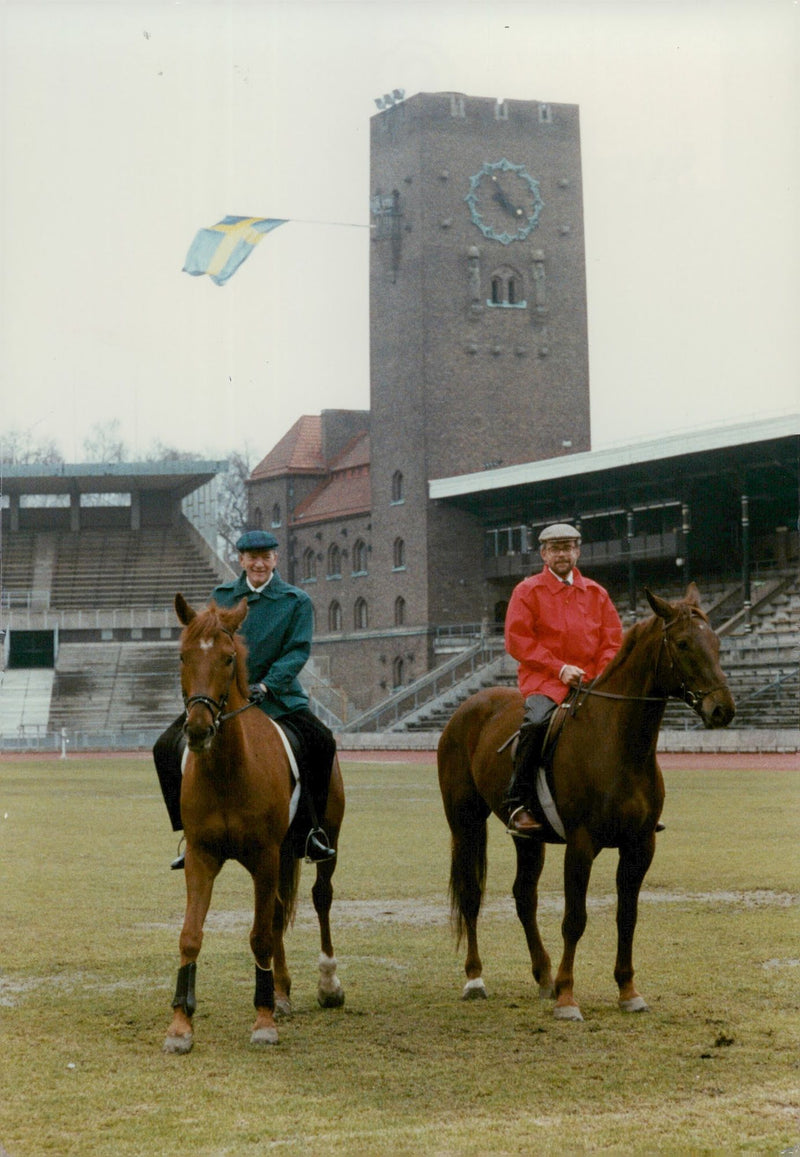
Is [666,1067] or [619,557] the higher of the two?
[619,557]

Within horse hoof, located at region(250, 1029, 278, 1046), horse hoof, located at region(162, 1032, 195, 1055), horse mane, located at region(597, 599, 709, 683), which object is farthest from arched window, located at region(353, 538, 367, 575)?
horse hoof, located at region(162, 1032, 195, 1055)

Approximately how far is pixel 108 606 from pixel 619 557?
74.1 feet

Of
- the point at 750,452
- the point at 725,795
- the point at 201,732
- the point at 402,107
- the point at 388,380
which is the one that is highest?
the point at 402,107

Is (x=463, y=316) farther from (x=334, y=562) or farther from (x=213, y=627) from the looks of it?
(x=213, y=627)

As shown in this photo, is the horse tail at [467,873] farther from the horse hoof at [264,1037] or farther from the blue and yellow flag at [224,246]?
the blue and yellow flag at [224,246]

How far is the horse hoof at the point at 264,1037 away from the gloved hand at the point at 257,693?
1.57 metres

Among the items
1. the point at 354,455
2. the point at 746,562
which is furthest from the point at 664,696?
the point at 354,455

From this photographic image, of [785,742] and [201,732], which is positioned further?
[785,742]

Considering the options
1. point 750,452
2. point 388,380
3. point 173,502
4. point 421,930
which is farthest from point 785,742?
point 173,502

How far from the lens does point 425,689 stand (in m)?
61.7

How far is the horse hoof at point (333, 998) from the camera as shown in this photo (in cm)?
858

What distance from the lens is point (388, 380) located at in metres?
70.9

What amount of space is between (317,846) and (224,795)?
3.23ft

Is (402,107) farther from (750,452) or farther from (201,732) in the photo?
(201,732)
